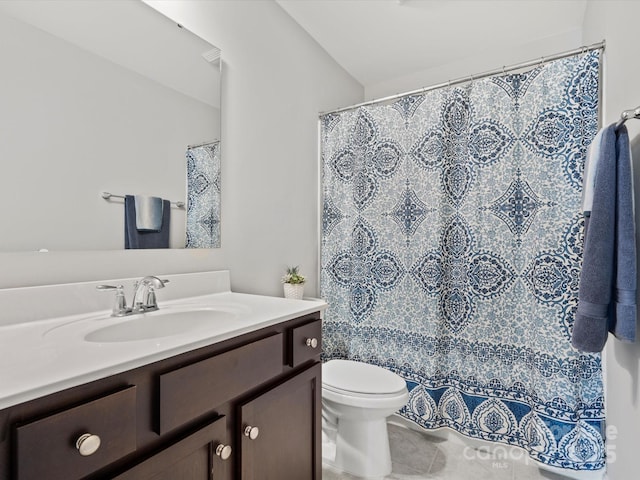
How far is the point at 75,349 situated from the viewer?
0.73 m

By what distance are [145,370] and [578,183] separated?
1811 mm

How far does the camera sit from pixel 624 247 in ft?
Answer: 3.54

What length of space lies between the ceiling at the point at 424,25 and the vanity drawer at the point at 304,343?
1808mm

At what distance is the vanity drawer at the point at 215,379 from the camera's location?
0.74 meters

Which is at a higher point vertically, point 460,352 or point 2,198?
point 2,198

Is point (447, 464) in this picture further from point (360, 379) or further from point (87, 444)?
point (87, 444)

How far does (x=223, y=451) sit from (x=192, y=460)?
0.09 m

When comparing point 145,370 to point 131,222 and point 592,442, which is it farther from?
point 592,442

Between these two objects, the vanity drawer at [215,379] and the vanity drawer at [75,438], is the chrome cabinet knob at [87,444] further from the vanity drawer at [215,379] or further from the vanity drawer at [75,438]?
the vanity drawer at [215,379]

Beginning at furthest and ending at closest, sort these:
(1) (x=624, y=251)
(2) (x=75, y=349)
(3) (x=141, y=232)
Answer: (3) (x=141, y=232)
(1) (x=624, y=251)
(2) (x=75, y=349)

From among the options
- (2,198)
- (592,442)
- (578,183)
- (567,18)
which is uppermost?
(567,18)

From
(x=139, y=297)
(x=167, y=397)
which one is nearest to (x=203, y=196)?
(x=139, y=297)

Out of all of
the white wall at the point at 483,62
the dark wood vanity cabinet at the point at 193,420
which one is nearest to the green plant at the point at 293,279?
the dark wood vanity cabinet at the point at 193,420

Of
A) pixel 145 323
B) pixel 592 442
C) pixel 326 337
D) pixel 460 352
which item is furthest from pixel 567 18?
pixel 145 323
